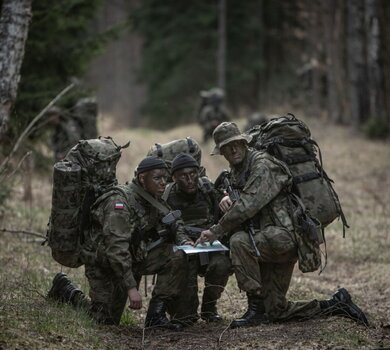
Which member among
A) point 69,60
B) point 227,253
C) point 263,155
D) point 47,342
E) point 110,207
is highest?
point 69,60

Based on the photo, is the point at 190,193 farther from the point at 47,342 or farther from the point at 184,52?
the point at 184,52

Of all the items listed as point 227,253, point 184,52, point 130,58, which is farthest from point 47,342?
point 130,58

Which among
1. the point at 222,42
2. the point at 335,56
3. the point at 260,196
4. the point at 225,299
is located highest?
the point at 222,42

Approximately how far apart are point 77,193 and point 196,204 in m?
1.47

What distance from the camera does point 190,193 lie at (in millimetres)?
7270

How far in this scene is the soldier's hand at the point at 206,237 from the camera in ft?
21.6

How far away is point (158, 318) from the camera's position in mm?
6730

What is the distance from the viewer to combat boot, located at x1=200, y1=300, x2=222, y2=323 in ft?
23.6

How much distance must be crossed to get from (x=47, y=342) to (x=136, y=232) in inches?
61.9

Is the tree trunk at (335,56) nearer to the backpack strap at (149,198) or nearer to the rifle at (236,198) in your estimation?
the rifle at (236,198)

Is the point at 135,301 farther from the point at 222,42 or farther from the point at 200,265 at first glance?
the point at 222,42

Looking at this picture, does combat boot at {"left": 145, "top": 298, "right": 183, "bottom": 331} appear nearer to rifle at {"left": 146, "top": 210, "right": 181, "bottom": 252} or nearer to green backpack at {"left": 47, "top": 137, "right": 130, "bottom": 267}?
rifle at {"left": 146, "top": 210, "right": 181, "bottom": 252}

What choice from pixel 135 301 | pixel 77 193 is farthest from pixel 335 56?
pixel 135 301

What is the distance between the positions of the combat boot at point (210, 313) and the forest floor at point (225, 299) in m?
0.08
